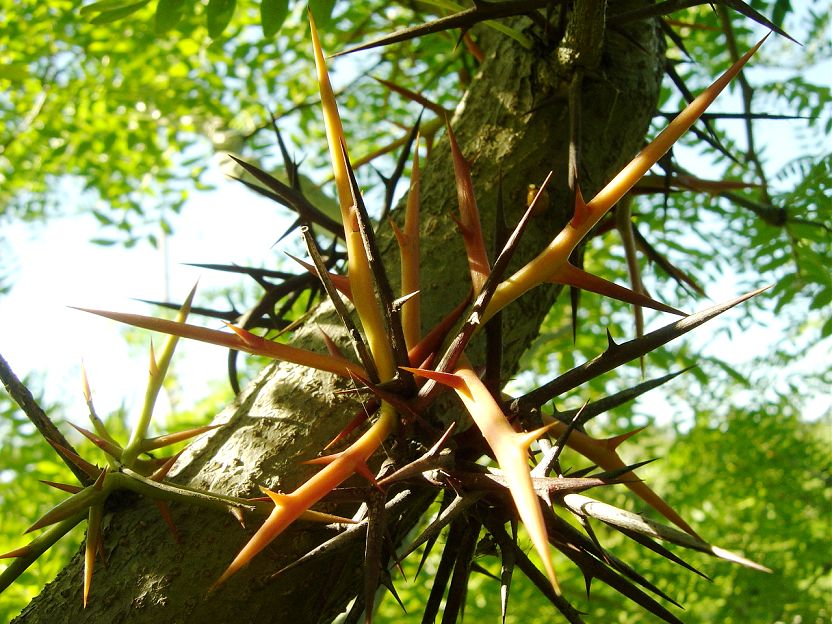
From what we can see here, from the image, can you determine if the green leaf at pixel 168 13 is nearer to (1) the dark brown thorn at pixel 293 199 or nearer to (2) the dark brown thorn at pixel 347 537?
(1) the dark brown thorn at pixel 293 199

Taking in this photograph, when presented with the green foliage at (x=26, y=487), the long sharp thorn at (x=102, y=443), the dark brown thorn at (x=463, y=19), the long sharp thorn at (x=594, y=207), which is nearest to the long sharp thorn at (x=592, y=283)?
the long sharp thorn at (x=594, y=207)

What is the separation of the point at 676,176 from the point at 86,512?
3.71ft

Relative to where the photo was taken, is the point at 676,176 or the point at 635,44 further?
the point at 676,176

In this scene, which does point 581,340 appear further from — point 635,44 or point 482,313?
point 482,313

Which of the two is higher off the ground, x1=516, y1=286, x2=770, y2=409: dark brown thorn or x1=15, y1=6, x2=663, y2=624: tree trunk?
x1=15, y1=6, x2=663, y2=624: tree trunk

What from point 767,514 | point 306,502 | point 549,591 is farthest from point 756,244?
point 306,502

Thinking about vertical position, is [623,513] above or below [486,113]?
below

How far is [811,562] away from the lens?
74.0 inches

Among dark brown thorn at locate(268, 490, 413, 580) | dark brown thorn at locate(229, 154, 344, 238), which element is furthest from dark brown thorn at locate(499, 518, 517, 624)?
dark brown thorn at locate(229, 154, 344, 238)

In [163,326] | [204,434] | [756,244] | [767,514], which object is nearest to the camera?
[163,326]

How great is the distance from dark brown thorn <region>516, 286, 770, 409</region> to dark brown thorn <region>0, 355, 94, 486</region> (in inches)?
19.2

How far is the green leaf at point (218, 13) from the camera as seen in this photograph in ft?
4.29

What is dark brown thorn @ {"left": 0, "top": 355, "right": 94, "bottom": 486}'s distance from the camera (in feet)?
2.35

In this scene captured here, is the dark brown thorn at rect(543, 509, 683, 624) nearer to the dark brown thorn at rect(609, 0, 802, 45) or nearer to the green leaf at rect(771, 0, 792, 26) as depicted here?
the dark brown thorn at rect(609, 0, 802, 45)
